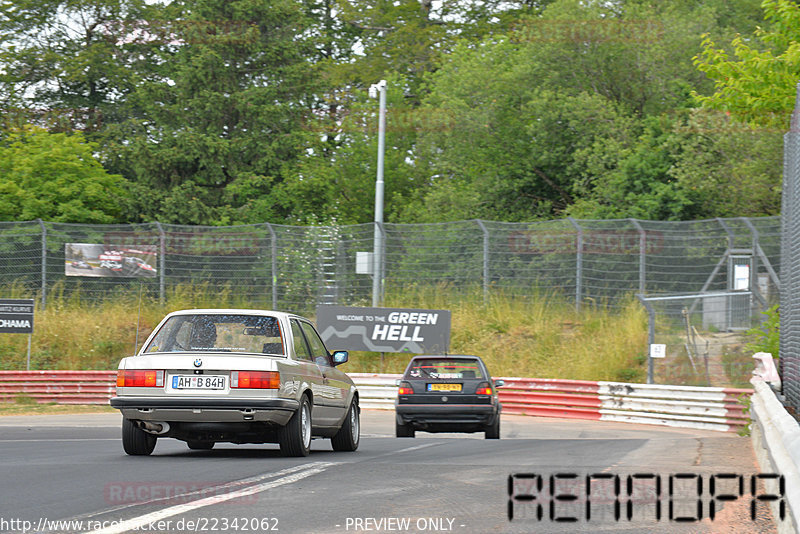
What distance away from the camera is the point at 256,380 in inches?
443

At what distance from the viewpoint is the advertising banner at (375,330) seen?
99.4 feet

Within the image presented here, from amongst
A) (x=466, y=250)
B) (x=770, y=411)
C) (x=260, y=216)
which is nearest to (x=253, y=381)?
(x=770, y=411)

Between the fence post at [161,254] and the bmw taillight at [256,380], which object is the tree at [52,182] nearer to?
the fence post at [161,254]

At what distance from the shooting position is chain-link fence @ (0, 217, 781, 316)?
29.0 meters

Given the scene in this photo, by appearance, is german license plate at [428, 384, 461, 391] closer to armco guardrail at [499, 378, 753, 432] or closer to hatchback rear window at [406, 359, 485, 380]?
hatchback rear window at [406, 359, 485, 380]

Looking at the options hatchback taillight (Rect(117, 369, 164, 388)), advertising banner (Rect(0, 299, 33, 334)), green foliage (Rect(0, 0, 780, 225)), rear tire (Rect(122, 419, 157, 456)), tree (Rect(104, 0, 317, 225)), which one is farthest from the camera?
tree (Rect(104, 0, 317, 225))

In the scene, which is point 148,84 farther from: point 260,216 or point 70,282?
point 70,282

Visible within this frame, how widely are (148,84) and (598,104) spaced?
66.9 ft

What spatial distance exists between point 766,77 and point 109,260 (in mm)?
19611

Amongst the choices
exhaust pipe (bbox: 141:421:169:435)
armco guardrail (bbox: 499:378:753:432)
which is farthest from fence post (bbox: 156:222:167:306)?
exhaust pipe (bbox: 141:421:169:435)

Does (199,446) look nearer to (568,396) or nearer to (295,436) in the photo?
(295,436)

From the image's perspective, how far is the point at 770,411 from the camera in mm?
8602

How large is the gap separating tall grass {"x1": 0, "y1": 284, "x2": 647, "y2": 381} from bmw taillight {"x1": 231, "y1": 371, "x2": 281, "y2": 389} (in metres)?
18.7

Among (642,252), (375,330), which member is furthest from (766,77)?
(375,330)
